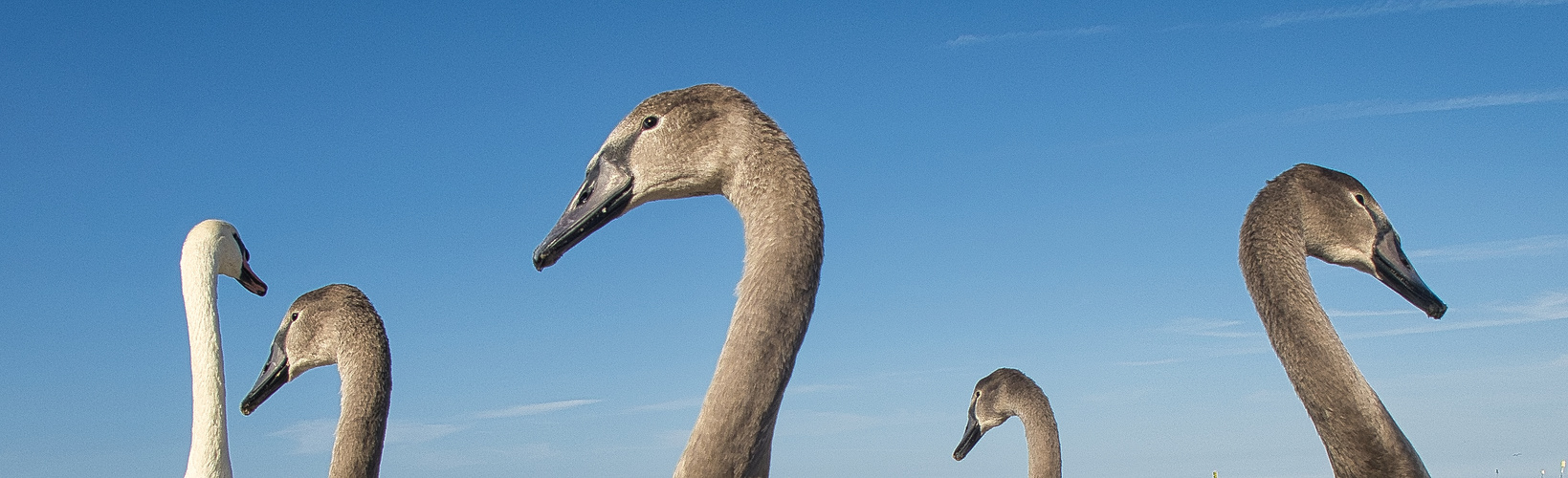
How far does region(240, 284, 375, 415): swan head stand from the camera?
8.30 metres

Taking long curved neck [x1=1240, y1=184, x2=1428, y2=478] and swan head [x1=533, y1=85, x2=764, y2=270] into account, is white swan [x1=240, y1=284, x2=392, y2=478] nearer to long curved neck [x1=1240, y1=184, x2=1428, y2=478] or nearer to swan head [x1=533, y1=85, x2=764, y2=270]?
swan head [x1=533, y1=85, x2=764, y2=270]

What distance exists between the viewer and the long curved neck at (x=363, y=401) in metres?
7.47

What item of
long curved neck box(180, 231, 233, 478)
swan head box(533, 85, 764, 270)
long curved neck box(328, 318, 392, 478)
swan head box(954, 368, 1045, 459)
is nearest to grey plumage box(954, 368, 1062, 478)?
swan head box(954, 368, 1045, 459)

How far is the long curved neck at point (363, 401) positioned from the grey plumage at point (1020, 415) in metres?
7.13

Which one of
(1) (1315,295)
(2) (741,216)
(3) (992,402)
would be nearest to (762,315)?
(2) (741,216)

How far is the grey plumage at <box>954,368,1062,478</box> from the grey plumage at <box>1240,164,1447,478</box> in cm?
625

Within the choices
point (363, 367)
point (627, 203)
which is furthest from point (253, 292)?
point (627, 203)

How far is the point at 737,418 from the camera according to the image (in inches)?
148

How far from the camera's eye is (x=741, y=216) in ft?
14.3

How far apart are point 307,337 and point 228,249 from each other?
1.45 meters

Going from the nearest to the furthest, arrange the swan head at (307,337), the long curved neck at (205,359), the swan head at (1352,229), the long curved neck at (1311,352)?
the long curved neck at (1311,352)
the swan head at (1352,229)
the long curved neck at (205,359)
the swan head at (307,337)

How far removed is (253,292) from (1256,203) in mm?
7754

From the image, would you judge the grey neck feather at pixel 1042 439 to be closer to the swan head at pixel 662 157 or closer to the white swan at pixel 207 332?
the white swan at pixel 207 332

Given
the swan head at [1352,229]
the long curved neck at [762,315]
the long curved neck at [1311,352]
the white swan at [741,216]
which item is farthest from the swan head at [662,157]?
the swan head at [1352,229]
